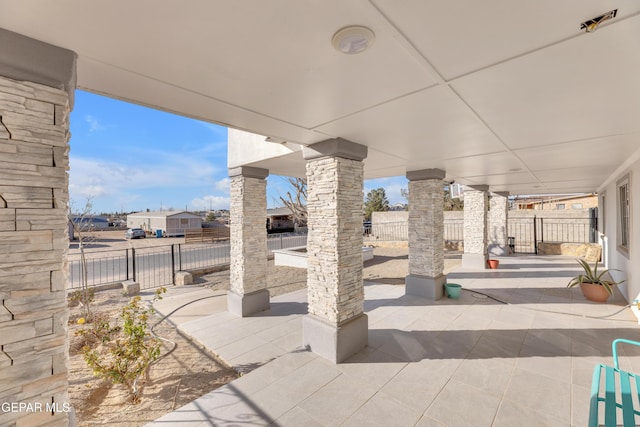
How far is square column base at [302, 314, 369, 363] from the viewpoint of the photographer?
3.88m

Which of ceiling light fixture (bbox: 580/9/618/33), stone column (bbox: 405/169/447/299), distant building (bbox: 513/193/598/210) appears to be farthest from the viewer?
distant building (bbox: 513/193/598/210)

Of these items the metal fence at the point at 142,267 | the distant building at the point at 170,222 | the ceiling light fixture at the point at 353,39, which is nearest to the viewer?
the ceiling light fixture at the point at 353,39

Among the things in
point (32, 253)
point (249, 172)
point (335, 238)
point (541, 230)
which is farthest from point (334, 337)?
point (541, 230)

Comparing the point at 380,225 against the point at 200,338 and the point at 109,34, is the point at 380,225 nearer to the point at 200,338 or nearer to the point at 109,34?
the point at 200,338

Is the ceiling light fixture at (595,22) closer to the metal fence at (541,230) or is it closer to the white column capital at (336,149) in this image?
the white column capital at (336,149)

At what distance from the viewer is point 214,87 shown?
230cm

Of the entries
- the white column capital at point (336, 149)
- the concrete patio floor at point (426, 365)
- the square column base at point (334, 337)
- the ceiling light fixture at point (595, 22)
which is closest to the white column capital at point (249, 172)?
the white column capital at point (336, 149)

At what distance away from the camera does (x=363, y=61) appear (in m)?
1.92

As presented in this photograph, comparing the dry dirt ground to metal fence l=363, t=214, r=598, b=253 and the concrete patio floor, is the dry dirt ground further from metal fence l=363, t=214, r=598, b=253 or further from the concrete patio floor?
metal fence l=363, t=214, r=598, b=253

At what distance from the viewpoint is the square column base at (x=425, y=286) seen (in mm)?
6531

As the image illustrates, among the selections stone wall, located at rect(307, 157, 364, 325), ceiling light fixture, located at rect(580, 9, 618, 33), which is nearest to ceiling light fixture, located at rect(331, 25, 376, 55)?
ceiling light fixture, located at rect(580, 9, 618, 33)

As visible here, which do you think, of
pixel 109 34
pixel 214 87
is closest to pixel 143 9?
pixel 109 34

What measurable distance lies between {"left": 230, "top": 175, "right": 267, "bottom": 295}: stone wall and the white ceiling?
2.61m

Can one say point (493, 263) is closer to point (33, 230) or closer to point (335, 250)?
point (335, 250)
